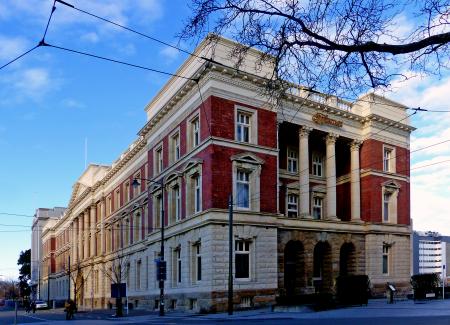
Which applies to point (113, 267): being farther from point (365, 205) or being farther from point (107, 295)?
point (365, 205)

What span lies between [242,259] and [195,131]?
32.9 feet

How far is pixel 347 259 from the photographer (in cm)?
4794

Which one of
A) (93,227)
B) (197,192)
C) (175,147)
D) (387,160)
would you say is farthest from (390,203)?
(93,227)

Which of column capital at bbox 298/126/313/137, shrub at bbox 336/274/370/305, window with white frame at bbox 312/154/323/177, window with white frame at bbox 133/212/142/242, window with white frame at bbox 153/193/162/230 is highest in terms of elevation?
column capital at bbox 298/126/313/137

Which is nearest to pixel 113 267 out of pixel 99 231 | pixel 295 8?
pixel 99 231

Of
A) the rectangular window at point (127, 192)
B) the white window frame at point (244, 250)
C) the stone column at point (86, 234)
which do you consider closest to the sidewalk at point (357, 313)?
the white window frame at point (244, 250)

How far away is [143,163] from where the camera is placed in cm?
5588

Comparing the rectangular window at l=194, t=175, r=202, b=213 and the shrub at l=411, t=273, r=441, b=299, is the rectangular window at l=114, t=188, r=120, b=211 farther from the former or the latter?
the shrub at l=411, t=273, r=441, b=299

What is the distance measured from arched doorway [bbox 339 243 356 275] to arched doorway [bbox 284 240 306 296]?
17.7ft

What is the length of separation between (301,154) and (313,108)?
12.9ft

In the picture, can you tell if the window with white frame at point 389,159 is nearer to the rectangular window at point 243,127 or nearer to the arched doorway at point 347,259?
the arched doorway at point 347,259

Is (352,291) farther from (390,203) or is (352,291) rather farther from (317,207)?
(390,203)

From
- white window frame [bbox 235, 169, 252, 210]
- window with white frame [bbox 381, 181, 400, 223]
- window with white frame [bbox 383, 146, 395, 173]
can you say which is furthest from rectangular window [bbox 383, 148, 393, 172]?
white window frame [bbox 235, 169, 252, 210]

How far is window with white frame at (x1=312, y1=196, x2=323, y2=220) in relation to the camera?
48938mm
